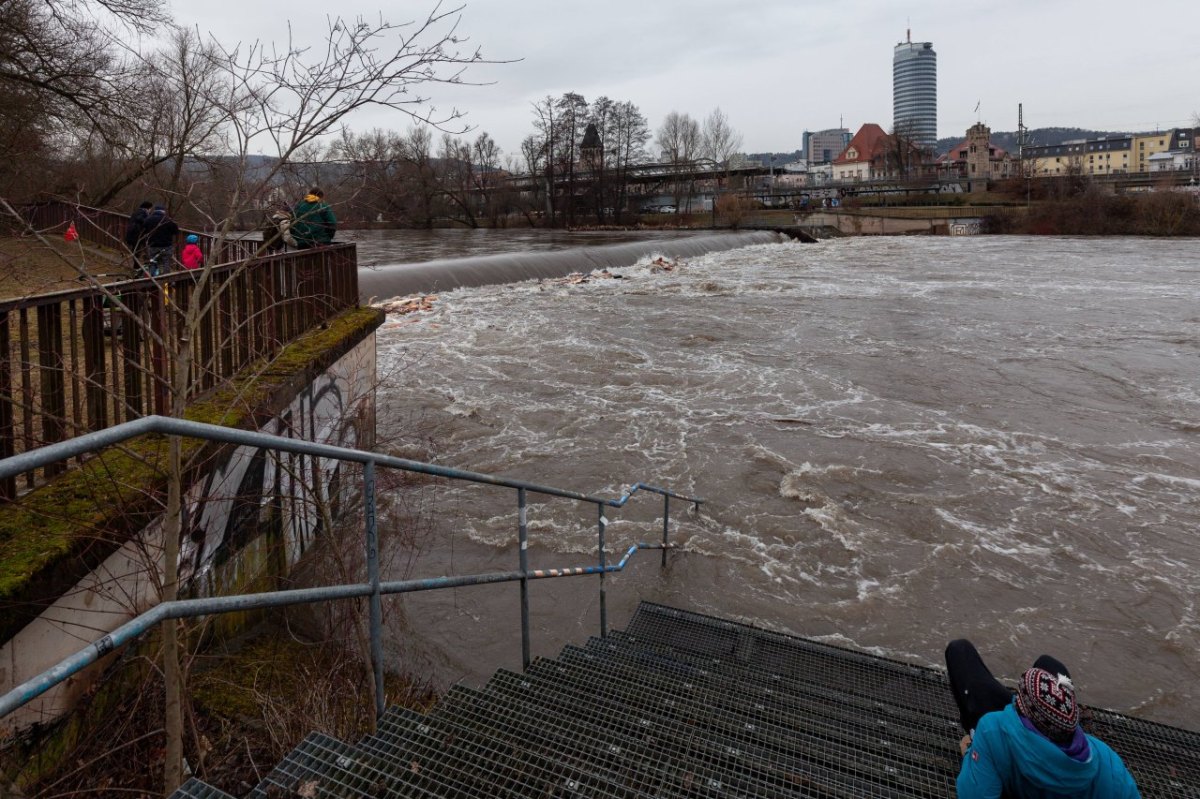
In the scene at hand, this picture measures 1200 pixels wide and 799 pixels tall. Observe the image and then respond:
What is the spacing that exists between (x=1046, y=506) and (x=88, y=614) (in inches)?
387

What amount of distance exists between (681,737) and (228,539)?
3.35 meters

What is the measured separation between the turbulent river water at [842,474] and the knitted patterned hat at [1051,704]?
165 inches

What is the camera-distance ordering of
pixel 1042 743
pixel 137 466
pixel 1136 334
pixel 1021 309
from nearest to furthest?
1. pixel 1042 743
2. pixel 137 466
3. pixel 1136 334
4. pixel 1021 309

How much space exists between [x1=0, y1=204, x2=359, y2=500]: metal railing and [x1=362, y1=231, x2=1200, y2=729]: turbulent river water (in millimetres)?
2199

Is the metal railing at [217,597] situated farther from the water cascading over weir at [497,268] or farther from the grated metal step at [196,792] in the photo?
the water cascading over weir at [497,268]

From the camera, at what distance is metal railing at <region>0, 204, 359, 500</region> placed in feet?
12.9

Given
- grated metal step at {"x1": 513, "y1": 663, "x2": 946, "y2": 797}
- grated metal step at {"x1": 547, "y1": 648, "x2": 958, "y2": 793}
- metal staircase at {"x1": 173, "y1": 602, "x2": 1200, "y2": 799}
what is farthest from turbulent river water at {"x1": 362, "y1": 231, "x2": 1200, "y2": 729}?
grated metal step at {"x1": 513, "y1": 663, "x2": 946, "y2": 797}

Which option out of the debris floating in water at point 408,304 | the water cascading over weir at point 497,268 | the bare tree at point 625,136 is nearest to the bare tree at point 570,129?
the bare tree at point 625,136

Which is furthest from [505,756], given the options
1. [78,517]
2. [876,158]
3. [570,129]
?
[876,158]

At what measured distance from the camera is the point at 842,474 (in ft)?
36.2

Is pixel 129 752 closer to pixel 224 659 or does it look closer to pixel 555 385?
pixel 224 659

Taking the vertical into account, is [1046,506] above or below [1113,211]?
below

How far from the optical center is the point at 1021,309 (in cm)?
2483

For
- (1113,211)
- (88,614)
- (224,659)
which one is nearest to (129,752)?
(88,614)
